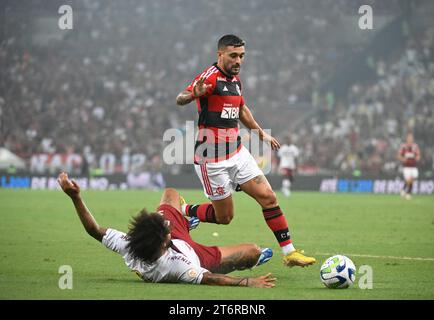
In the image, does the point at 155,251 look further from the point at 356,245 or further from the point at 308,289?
the point at 356,245

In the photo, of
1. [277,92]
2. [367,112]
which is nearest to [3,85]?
[277,92]

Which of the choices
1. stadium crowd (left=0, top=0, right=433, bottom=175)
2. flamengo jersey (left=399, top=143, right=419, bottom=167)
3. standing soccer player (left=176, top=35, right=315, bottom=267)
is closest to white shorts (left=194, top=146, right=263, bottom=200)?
standing soccer player (left=176, top=35, right=315, bottom=267)

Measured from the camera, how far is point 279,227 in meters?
11.0

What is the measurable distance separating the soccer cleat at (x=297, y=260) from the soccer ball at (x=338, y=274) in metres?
0.91

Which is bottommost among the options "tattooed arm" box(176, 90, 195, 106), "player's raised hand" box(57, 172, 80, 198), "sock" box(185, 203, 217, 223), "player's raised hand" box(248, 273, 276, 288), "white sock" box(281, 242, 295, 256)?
"player's raised hand" box(248, 273, 276, 288)

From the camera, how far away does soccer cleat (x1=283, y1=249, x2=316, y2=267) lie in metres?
10.4

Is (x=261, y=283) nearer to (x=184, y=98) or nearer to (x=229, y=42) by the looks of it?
(x=184, y=98)

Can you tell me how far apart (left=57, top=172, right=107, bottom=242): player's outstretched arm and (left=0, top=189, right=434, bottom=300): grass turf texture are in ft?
1.96

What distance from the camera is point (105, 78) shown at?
44.1m

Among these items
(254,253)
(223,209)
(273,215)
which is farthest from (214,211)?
(254,253)

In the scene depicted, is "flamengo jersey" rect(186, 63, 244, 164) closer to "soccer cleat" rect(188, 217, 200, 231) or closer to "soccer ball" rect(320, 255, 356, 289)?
"soccer cleat" rect(188, 217, 200, 231)

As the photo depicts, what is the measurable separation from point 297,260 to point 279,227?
0.62 m

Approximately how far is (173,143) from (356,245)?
27414mm

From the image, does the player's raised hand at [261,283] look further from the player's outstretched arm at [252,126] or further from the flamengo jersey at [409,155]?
the flamengo jersey at [409,155]
